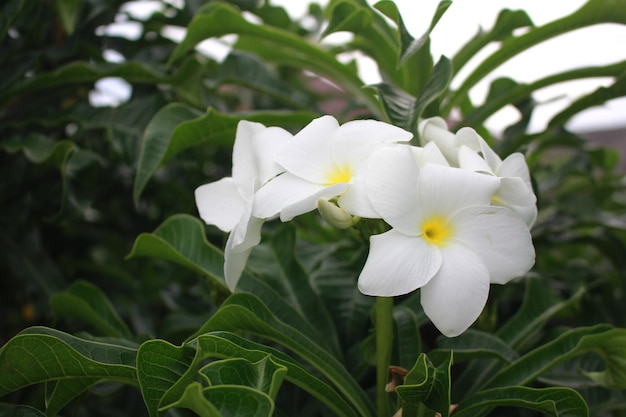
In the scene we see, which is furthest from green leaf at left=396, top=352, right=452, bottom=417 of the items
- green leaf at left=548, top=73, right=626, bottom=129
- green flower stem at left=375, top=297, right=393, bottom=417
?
green leaf at left=548, top=73, right=626, bottom=129

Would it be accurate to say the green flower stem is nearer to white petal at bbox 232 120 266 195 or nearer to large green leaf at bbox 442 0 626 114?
white petal at bbox 232 120 266 195

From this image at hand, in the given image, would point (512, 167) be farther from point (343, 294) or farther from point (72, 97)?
point (72, 97)

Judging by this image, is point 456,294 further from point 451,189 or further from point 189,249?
point 189,249

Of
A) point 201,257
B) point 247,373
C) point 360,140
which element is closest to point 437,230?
point 360,140

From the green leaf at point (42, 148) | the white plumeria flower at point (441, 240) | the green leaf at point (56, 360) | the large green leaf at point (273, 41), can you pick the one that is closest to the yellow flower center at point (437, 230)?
the white plumeria flower at point (441, 240)

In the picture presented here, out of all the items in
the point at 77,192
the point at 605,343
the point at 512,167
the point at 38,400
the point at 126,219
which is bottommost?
the point at 126,219

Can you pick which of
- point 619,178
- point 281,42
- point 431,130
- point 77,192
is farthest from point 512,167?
point 619,178
